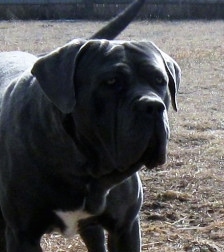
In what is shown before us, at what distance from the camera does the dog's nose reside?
3.11m

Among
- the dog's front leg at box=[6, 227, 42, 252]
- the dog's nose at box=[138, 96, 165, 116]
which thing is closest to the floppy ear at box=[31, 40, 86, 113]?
the dog's nose at box=[138, 96, 165, 116]

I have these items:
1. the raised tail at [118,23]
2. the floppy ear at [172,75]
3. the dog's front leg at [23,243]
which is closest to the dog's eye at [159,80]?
the floppy ear at [172,75]

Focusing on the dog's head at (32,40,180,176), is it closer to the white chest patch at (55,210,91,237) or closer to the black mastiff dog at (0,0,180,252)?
the black mastiff dog at (0,0,180,252)

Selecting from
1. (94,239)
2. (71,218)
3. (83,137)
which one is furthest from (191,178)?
(83,137)

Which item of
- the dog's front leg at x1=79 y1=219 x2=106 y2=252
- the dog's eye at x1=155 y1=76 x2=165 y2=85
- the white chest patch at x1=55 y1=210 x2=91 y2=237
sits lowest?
Result: the dog's front leg at x1=79 y1=219 x2=106 y2=252

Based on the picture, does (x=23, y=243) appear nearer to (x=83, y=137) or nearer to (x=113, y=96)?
(x=83, y=137)

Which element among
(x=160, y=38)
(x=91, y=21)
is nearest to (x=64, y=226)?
(x=160, y=38)

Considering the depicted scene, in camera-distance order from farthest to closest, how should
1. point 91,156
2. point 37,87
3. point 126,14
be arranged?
1. point 126,14
2. point 37,87
3. point 91,156

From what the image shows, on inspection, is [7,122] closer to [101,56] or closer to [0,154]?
[0,154]

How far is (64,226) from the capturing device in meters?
3.65

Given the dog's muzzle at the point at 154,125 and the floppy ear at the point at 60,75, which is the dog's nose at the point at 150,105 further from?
the floppy ear at the point at 60,75

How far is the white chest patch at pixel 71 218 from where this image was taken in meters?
3.61

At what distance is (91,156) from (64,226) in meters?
0.38

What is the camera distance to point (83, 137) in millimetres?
3389
